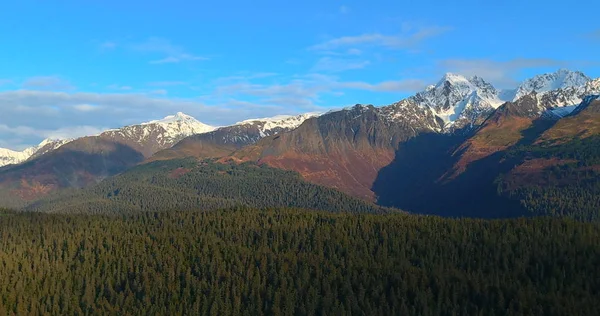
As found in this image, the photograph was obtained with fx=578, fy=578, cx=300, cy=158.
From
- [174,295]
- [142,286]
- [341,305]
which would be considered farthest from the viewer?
[142,286]

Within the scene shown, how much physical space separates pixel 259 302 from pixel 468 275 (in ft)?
221

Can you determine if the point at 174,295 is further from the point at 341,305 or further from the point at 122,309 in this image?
the point at 341,305

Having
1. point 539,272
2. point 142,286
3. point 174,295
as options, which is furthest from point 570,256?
point 142,286

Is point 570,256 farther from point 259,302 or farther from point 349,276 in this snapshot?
point 259,302

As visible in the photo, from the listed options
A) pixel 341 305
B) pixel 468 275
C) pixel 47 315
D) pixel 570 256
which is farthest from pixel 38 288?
pixel 570 256

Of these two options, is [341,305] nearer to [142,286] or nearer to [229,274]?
[229,274]

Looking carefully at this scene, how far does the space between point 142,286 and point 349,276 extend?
229 feet

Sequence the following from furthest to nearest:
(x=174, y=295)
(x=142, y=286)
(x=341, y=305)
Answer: (x=142, y=286) → (x=174, y=295) → (x=341, y=305)

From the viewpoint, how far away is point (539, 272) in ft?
629

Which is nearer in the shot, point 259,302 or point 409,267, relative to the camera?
point 259,302

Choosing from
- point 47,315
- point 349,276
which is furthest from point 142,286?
point 349,276

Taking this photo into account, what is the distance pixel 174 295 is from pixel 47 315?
37.4 m

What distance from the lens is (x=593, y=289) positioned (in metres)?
177

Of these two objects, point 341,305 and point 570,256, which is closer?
point 341,305
